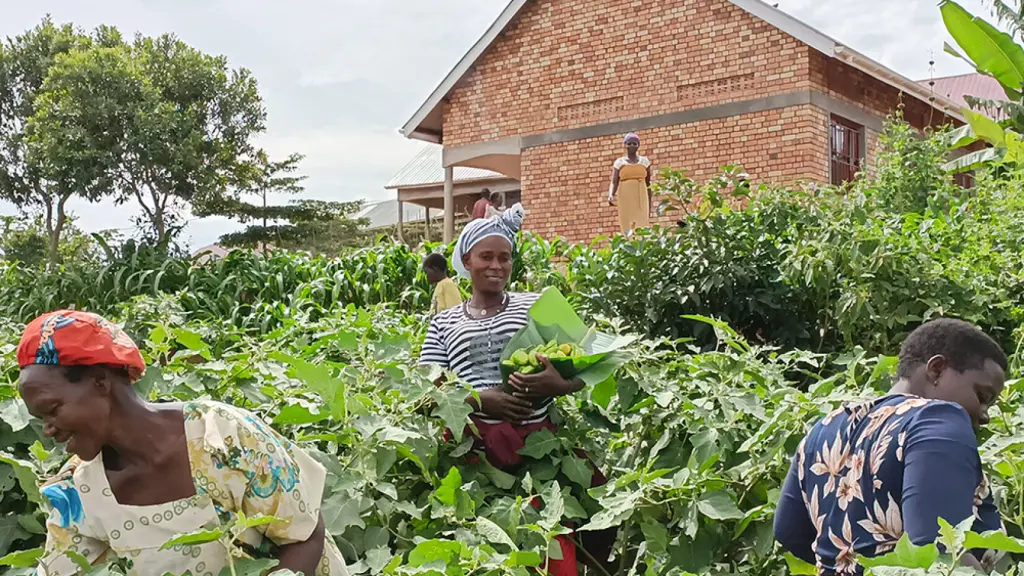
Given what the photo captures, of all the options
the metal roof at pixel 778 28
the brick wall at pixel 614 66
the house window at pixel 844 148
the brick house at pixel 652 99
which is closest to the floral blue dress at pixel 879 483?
the brick house at pixel 652 99

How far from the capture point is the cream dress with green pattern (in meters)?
1.96

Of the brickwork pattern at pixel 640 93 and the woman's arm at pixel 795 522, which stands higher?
the brickwork pattern at pixel 640 93

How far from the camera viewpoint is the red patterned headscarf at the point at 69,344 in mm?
1832

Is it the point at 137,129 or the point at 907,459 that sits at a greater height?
the point at 137,129

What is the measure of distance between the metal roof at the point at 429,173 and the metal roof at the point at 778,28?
2.74m

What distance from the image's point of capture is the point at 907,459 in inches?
75.8

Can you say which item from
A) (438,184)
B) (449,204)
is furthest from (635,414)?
(438,184)

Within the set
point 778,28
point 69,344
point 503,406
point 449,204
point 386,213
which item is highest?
point 778,28

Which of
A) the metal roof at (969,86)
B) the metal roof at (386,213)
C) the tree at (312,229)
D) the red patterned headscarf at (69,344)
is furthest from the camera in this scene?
the metal roof at (386,213)

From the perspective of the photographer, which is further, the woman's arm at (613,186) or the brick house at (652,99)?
the brick house at (652,99)

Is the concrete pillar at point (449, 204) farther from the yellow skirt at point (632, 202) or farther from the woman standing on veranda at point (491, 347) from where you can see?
the woman standing on veranda at point (491, 347)

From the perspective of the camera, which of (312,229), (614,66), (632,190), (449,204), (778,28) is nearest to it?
(632,190)

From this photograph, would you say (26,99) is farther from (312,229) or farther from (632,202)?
(632,202)

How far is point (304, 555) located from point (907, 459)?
47.9 inches
